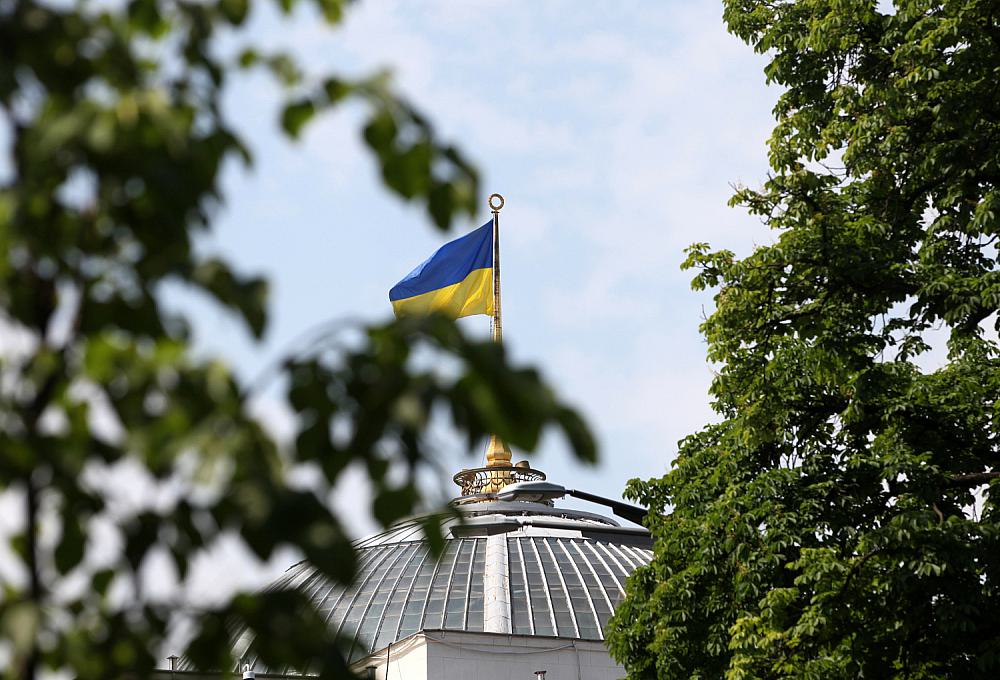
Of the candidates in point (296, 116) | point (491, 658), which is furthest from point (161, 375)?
point (491, 658)

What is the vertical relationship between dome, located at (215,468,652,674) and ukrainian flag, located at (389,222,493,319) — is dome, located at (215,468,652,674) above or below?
below

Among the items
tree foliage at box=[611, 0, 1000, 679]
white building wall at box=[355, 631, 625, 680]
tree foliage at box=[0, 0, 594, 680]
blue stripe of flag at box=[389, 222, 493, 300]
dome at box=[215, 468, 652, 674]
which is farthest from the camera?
dome at box=[215, 468, 652, 674]

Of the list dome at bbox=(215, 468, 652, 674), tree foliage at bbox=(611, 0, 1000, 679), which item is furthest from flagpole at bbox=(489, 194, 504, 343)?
tree foliage at bbox=(611, 0, 1000, 679)

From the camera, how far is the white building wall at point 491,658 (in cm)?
4569

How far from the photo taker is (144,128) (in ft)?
10.1

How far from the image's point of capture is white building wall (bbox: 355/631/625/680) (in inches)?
1799

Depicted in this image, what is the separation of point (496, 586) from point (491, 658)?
17.2 ft

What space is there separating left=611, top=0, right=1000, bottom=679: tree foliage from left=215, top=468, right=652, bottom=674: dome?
28.8 meters

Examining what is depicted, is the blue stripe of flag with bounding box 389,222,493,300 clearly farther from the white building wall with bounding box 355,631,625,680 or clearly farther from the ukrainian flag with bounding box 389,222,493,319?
the white building wall with bounding box 355,631,625,680

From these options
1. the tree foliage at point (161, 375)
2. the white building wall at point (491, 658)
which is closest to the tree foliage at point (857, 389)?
the tree foliage at point (161, 375)

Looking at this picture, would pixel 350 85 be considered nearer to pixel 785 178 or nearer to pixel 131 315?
pixel 131 315

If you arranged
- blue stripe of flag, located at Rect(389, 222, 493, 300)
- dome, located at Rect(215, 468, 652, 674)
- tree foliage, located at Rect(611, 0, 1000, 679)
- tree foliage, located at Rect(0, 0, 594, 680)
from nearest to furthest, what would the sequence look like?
tree foliage, located at Rect(0, 0, 594, 680), tree foliage, located at Rect(611, 0, 1000, 679), blue stripe of flag, located at Rect(389, 222, 493, 300), dome, located at Rect(215, 468, 652, 674)

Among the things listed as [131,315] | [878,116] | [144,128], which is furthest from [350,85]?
[878,116]

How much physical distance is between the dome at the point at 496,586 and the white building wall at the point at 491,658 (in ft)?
2.54
